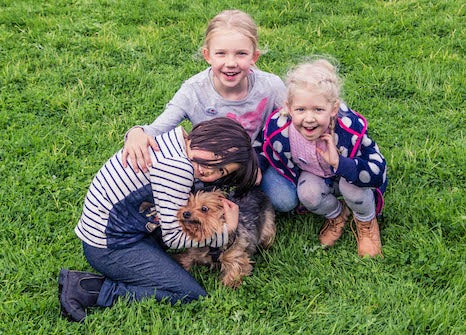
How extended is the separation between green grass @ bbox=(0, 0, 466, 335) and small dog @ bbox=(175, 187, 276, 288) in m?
0.12

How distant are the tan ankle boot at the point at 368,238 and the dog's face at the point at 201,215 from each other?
121 cm

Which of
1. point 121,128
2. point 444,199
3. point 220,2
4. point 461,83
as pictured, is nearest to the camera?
point 444,199

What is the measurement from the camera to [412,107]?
568 centimetres

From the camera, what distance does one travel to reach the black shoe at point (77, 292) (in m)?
3.54

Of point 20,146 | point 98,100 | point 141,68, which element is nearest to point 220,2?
point 141,68

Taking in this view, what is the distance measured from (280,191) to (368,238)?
29.5 inches

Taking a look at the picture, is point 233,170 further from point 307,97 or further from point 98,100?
point 98,100

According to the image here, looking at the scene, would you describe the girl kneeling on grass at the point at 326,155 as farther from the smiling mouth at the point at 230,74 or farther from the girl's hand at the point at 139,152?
the girl's hand at the point at 139,152

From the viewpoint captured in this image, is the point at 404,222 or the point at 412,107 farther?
the point at 412,107

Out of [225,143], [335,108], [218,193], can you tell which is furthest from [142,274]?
[335,108]

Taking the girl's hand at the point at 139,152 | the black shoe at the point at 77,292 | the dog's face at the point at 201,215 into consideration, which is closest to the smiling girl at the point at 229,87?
the girl's hand at the point at 139,152

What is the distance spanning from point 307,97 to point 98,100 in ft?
9.67

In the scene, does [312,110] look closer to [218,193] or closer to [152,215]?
[218,193]

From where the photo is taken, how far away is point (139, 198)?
3559mm
